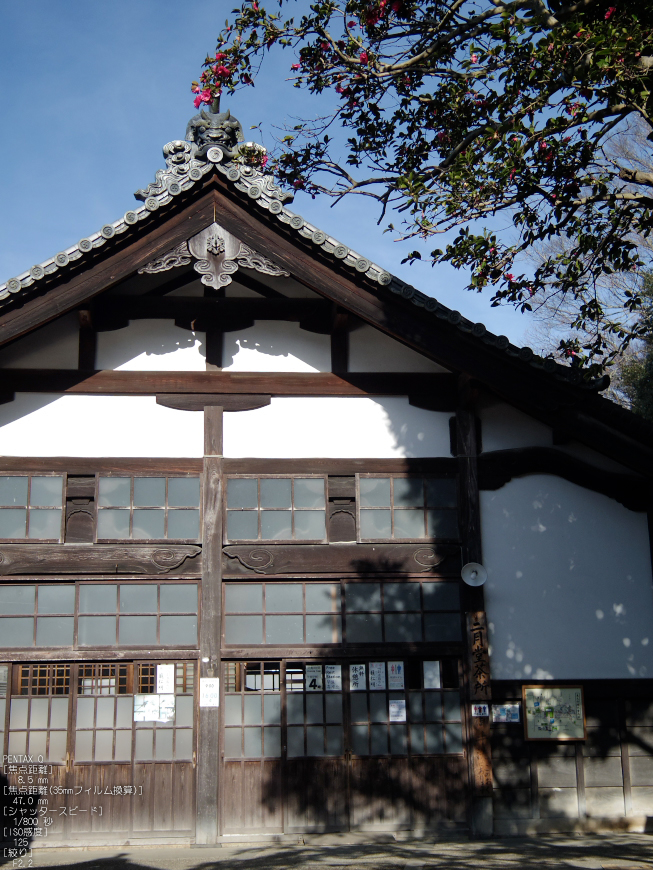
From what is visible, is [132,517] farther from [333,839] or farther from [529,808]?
[529,808]

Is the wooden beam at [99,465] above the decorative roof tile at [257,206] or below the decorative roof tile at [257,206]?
below

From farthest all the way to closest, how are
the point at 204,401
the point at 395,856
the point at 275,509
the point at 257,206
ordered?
the point at 204,401 < the point at 275,509 < the point at 257,206 < the point at 395,856

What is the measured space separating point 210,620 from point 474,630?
10.8 feet

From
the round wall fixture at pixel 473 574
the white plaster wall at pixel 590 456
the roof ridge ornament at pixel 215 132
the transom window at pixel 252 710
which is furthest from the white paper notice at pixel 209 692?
the roof ridge ornament at pixel 215 132

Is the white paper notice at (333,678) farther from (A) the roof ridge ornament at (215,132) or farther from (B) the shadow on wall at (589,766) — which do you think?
(A) the roof ridge ornament at (215,132)

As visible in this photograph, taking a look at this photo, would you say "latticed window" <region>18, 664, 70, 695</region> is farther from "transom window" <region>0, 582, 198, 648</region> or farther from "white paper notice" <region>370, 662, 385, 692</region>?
"white paper notice" <region>370, 662, 385, 692</region>

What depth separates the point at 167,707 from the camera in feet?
33.1

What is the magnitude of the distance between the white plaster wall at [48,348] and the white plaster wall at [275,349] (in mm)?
1986

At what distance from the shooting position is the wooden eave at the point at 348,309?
9875 mm

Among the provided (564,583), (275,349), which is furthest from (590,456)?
(275,349)

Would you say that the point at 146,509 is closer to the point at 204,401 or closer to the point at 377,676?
the point at 204,401

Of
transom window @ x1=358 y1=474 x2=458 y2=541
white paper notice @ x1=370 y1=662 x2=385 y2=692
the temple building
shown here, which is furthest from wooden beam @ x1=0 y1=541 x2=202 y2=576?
white paper notice @ x1=370 y1=662 x2=385 y2=692

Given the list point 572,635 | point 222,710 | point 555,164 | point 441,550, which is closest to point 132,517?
point 222,710

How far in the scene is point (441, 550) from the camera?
10.7m
